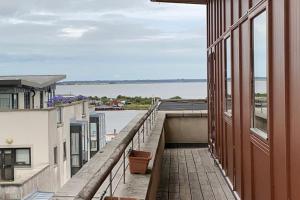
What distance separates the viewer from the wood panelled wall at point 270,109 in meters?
2.96

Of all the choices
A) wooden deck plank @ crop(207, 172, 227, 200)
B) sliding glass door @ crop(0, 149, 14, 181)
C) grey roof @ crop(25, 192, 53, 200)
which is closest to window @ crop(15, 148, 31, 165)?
sliding glass door @ crop(0, 149, 14, 181)

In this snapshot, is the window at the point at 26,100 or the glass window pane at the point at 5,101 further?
the window at the point at 26,100

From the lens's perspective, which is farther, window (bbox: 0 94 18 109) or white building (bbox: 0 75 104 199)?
window (bbox: 0 94 18 109)

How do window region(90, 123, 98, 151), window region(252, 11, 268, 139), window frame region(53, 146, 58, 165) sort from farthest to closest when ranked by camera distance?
window region(90, 123, 98, 151) < window frame region(53, 146, 58, 165) < window region(252, 11, 268, 139)

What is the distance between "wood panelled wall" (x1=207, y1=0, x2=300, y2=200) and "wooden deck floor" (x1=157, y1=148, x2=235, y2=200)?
0.23 m

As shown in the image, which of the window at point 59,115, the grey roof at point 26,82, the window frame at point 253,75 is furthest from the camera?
the window at point 59,115

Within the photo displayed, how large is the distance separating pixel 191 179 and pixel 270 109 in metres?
3.65

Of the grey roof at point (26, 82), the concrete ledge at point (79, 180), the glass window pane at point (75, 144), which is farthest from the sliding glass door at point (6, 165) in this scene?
the concrete ledge at point (79, 180)

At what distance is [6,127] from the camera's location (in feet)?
68.1

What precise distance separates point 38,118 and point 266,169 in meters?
17.6

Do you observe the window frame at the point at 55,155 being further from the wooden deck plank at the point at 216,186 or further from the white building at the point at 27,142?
the wooden deck plank at the point at 216,186

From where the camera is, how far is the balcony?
3192mm

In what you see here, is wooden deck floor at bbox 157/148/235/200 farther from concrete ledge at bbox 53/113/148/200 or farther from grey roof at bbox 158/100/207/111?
grey roof at bbox 158/100/207/111

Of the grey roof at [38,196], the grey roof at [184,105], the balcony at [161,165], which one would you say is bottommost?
the grey roof at [38,196]
